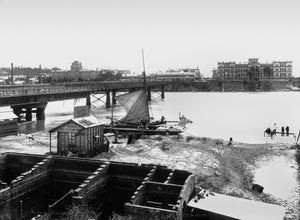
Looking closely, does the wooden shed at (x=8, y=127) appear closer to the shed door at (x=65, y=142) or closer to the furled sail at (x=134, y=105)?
the furled sail at (x=134, y=105)

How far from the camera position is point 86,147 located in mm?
32844

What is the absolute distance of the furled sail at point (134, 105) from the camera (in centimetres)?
5284

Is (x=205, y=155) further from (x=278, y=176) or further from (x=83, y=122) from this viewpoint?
(x=83, y=122)

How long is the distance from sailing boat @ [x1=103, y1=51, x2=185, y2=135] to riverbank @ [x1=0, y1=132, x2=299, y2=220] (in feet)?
7.68

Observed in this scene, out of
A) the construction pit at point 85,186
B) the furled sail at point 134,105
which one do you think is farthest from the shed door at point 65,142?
the furled sail at point 134,105

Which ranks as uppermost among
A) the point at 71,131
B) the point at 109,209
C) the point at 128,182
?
the point at 71,131

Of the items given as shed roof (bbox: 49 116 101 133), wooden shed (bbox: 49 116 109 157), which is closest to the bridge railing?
shed roof (bbox: 49 116 101 133)

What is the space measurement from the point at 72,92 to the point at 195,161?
3955cm

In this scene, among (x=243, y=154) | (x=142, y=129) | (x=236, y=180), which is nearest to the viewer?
(x=236, y=180)

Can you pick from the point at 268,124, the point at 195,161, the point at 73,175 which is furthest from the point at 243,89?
the point at 73,175

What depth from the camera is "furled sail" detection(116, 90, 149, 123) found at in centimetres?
5284

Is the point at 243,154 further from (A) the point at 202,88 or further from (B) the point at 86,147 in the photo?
(A) the point at 202,88

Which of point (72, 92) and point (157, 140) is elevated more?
point (72, 92)

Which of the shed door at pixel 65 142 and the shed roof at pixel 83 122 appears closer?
the shed roof at pixel 83 122
